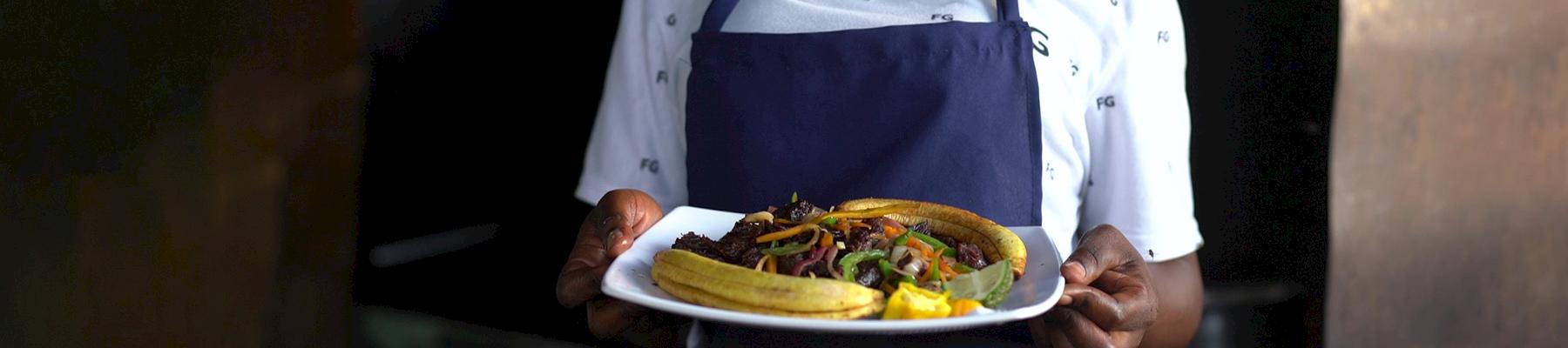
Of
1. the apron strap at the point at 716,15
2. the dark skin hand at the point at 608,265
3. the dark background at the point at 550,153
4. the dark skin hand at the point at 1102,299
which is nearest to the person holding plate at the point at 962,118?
the apron strap at the point at 716,15

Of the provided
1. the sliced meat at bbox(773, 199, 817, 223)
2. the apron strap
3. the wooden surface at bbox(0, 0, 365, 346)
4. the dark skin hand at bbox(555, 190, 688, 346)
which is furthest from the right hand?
the wooden surface at bbox(0, 0, 365, 346)

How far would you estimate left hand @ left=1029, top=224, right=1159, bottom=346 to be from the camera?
1.12 metres

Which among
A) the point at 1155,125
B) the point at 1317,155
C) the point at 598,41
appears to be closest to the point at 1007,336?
the point at 1155,125

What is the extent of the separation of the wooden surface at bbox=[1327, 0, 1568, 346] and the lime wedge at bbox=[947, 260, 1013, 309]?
1054mm

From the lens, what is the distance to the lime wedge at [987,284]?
988 millimetres

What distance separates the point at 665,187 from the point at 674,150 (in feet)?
0.20

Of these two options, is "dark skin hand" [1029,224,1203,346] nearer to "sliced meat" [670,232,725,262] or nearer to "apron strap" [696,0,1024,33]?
"sliced meat" [670,232,725,262]

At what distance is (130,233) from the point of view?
2018mm

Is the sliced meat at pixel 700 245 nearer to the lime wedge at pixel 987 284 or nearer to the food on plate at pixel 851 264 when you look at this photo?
the food on plate at pixel 851 264

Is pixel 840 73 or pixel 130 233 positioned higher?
pixel 840 73

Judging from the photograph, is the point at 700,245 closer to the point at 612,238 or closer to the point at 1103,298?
the point at 612,238

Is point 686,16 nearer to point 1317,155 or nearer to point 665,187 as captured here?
point 665,187

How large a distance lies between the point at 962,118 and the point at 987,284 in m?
0.53

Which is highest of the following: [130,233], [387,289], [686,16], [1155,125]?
[686,16]
